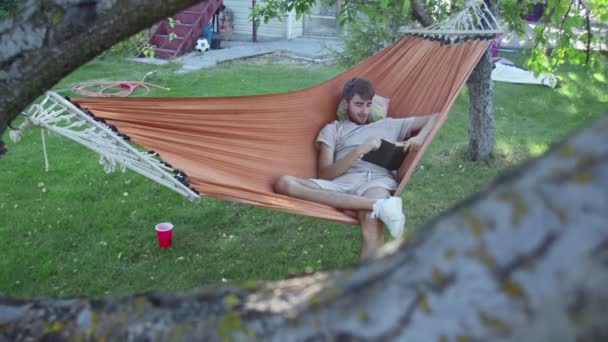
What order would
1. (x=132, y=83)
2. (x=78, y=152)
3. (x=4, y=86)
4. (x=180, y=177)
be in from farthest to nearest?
(x=132, y=83)
(x=78, y=152)
(x=180, y=177)
(x=4, y=86)

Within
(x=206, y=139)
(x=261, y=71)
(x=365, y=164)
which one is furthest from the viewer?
(x=261, y=71)

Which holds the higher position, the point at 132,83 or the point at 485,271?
the point at 485,271

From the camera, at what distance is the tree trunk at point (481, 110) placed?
3557mm

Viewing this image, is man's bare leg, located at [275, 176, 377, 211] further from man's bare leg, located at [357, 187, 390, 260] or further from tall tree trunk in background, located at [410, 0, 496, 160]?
tall tree trunk in background, located at [410, 0, 496, 160]

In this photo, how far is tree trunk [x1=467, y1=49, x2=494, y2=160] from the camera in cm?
356

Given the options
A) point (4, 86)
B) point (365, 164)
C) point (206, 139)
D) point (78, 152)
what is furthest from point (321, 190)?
point (78, 152)

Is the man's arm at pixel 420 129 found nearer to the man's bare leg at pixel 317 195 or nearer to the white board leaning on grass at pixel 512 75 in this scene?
the man's bare leg at pixel 317 195

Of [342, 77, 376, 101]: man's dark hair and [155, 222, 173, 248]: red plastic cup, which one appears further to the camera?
[342, 77, 376, 101]: man's dark hair

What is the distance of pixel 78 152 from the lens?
13.4 ft

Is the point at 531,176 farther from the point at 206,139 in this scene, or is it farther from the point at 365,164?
the point at 365,164

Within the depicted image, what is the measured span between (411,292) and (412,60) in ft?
8.84

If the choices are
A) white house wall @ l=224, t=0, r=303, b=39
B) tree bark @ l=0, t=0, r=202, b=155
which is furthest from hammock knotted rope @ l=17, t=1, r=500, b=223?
white house wall @ l=224, t=0, r=303, b=39

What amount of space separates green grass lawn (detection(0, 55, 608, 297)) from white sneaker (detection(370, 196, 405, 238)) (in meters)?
0.36

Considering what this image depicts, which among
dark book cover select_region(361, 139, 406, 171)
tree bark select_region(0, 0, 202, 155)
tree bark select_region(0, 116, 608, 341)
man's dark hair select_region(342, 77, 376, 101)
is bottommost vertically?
dark book cover select_region(361, 139, 406, 171)
